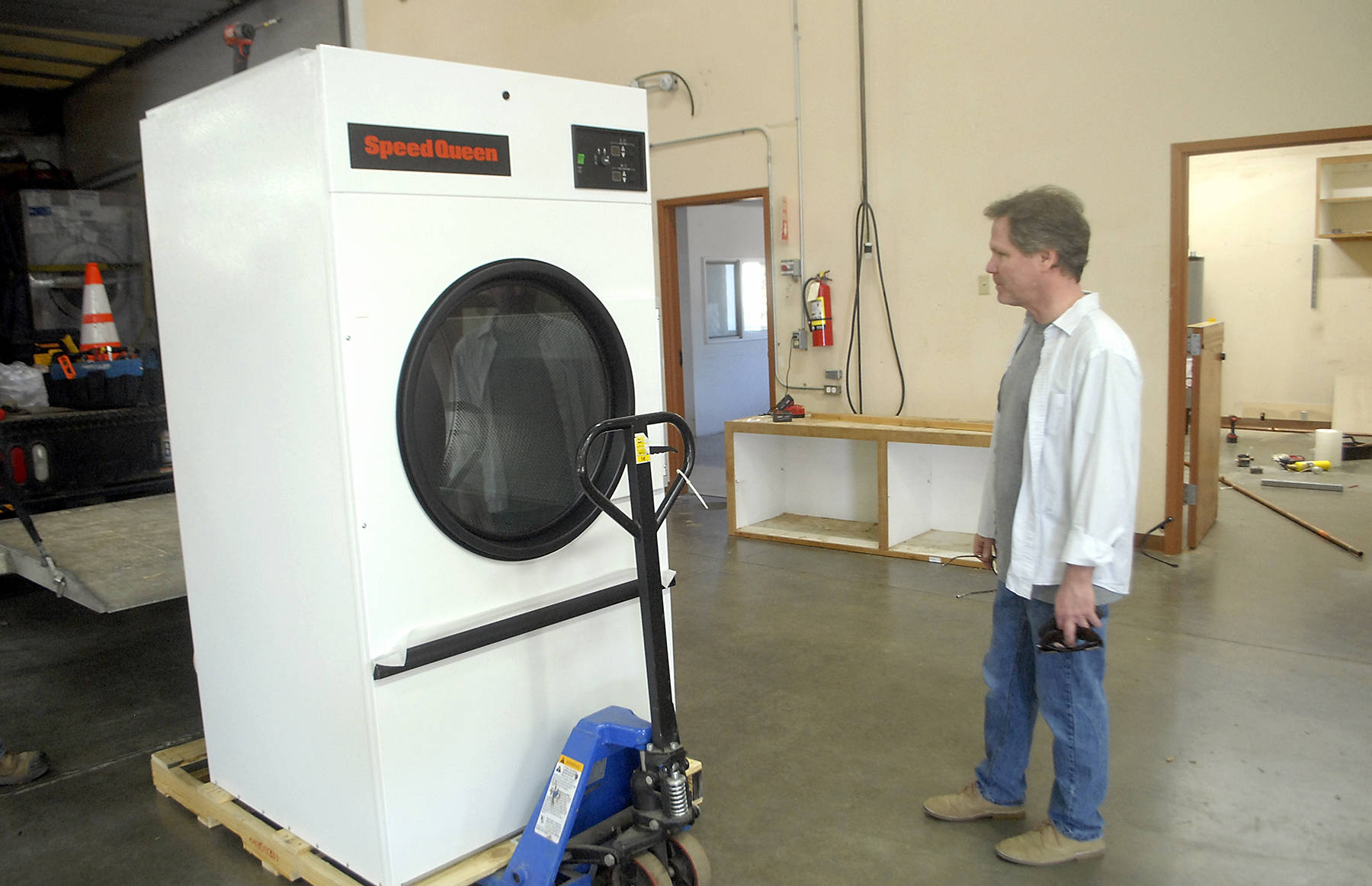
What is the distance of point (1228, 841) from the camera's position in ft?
7.95

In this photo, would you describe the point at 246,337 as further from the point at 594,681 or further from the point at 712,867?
the point at 712,867

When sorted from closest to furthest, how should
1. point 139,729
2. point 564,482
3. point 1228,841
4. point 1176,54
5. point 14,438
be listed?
point 564,482 → point 1228,841 → point 139,729 → point 14,438 → point 1176,54

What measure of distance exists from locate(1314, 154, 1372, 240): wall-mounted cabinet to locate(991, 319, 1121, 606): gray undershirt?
8038mm

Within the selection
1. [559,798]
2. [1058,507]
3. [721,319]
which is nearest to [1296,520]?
[1058,507]

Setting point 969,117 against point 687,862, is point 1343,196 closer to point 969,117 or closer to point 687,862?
point 969,117

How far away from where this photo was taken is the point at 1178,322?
4.81 metres

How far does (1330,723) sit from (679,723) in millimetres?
2049

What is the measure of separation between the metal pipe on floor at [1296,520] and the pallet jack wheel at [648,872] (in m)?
4.45

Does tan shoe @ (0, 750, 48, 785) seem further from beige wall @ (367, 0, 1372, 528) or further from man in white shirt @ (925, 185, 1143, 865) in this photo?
beige wall @ (367, 0, 1372, 528)

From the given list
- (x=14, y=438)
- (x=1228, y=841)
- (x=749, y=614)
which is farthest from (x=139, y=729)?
(x=1228, y=841)

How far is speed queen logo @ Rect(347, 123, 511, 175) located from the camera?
5.99 ft

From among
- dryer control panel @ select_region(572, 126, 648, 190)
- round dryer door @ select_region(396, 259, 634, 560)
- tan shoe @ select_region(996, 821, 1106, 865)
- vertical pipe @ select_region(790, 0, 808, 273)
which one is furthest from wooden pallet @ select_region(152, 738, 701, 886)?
vertical pipe @ select_region(790, 0, 808, 273)

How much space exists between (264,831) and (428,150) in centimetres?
165

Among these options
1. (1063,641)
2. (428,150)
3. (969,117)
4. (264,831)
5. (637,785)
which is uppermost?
(969,117)
